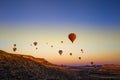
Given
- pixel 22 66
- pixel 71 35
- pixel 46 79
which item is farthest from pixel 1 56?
pixel 71 35

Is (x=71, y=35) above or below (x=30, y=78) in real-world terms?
above

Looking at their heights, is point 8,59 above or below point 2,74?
above

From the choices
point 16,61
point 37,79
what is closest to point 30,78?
point 37,79

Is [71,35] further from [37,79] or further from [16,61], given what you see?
[16,61]

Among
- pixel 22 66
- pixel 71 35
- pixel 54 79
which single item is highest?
pixel 71 35

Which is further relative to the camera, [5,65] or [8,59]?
[8,59]

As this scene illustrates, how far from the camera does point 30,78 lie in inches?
5846

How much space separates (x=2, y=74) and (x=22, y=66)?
109ft

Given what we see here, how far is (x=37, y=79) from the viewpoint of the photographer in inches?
5955

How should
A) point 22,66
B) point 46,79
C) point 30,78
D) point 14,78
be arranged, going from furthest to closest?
point 22,66
point 46,79
point 30,78
point 14,78

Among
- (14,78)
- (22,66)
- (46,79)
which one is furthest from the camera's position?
(22,66)

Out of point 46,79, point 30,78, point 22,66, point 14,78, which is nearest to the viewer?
point 14,78

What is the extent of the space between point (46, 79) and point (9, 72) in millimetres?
25048

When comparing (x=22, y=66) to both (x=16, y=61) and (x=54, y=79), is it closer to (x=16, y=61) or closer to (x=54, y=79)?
(x=16, y=61)
